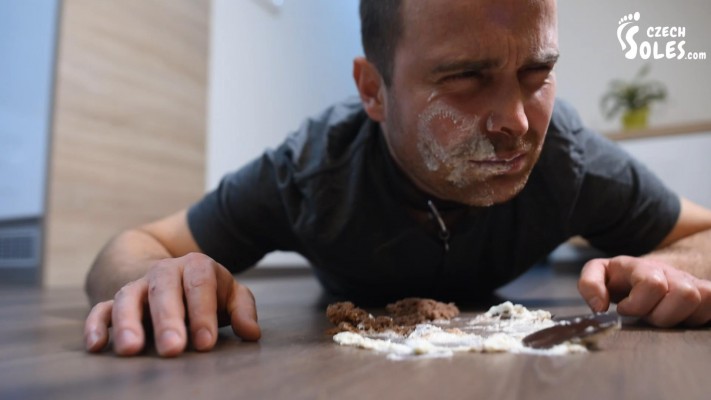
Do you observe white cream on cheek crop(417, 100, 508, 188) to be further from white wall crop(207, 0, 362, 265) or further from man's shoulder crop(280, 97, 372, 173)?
white wall crop(207, 0, 362, 265)

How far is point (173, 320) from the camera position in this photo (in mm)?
407

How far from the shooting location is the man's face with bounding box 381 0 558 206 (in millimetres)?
519

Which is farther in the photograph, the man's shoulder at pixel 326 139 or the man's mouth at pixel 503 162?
the man's shoulder at pixel 326 139

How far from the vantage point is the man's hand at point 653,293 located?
484mm

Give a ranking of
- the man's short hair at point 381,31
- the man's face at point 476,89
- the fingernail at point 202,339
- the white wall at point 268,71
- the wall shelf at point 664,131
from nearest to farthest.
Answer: the fingernail at point 202,339 → the man's face at point 476,89 → the man's short hair at point 381,31 → the wall shelf at point 664,131 → the white wall at point 268,71

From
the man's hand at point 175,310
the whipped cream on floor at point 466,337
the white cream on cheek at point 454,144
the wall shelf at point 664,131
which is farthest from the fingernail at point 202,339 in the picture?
the wall shelf at point 664,131

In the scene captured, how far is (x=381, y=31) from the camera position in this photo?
0.69m

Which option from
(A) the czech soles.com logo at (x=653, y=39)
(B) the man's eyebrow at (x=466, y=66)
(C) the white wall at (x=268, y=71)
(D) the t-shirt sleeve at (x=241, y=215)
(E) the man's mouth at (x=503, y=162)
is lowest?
(D) the t-shirt sleeve at (x=241, y=215)

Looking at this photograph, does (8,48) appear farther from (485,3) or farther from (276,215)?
(485,3)

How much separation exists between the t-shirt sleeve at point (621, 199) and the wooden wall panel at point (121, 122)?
131cm

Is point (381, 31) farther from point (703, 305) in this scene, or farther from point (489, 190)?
point (703, 305)

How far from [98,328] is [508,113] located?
15.1 inches

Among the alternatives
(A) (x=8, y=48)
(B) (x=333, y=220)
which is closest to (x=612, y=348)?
(B) (x=333, y=220)

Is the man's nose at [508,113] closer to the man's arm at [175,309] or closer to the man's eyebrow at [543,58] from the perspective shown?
the man's eyebrow at [543,58]
